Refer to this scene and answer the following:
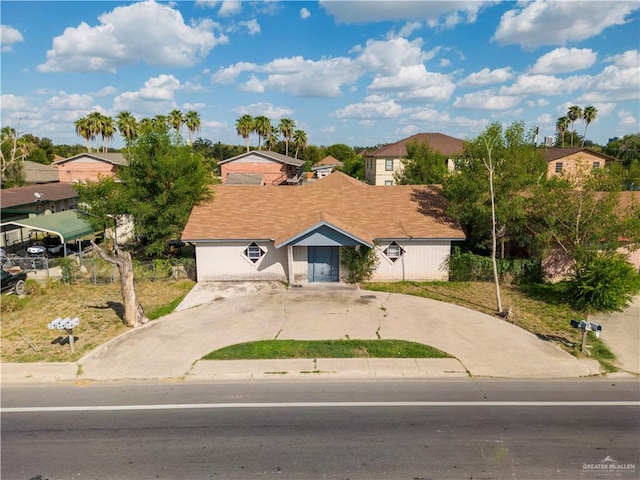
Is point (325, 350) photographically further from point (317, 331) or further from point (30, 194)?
point (30, 194)

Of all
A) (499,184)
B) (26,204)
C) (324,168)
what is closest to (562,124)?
(324,168)

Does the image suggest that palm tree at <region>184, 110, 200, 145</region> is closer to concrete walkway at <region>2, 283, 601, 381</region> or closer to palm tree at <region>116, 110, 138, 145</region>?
palm tree at <region>116, 110, 138, 145</region>

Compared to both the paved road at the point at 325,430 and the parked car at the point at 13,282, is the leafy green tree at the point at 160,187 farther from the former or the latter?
the paved road at the point at 325,430

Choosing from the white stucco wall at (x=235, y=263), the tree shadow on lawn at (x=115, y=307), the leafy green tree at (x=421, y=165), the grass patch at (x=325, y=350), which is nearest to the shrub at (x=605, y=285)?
the grass patch at (x=325, y=350)

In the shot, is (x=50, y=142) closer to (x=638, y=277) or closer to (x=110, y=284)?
(x=110, y=284)

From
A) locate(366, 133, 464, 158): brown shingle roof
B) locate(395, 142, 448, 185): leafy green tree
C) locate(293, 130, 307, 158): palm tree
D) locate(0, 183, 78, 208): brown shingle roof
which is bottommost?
locate(0, 183, 78, 208): brown shingle roof

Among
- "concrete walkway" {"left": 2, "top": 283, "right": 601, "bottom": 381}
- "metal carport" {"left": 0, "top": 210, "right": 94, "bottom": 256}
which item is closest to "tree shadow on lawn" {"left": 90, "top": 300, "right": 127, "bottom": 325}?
"concrete walkway" {"left": 2, "top": 283, "right": 601, "bottom": 381}

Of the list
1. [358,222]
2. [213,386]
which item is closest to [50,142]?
[358,222]
